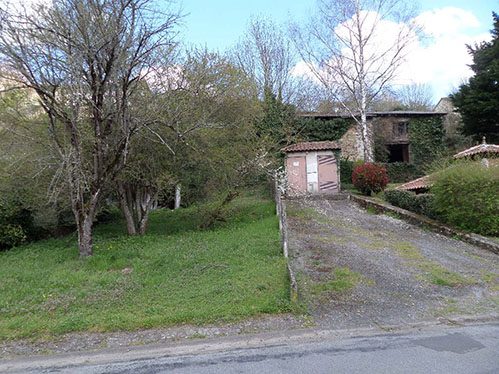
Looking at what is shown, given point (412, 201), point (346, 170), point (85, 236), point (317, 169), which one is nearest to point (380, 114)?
point (346, 170)

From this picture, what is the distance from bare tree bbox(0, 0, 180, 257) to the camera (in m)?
7.82

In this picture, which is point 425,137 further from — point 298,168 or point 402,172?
point 298,168

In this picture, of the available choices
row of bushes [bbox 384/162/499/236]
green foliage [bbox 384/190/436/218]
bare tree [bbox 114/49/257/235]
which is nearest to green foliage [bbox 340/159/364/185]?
green foliage [bbox 384/190/436/218]

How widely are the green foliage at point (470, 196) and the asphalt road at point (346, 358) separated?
6627 mm

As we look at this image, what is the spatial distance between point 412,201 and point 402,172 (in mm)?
12842

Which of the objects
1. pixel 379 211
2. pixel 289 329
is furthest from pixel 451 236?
pixel 289 329

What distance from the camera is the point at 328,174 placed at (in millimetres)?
19922

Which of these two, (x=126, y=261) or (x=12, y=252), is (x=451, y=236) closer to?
(x=126, y=261)

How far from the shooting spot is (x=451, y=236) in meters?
10.8

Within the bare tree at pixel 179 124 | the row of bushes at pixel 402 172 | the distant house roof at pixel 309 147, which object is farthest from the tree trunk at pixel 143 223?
the row of bushes at pixel 402 172

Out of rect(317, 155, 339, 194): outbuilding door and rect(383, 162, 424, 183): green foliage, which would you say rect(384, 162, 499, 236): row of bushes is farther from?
rect(383, 162, 424, 183): green foliage

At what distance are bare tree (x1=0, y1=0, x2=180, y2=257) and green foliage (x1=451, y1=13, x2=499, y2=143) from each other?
20924 mm

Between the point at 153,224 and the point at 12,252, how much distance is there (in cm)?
485

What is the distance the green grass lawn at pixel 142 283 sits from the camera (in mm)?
5641
